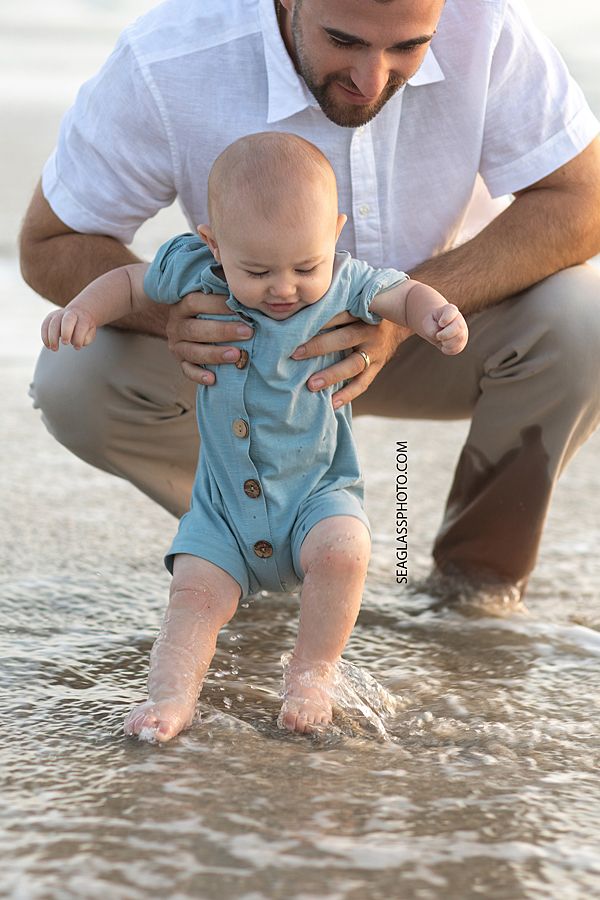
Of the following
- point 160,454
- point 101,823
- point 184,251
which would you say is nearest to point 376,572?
point 160,454

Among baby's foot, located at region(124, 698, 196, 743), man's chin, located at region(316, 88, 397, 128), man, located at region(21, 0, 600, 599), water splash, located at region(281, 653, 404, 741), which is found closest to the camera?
baby's foot, located at region(124, 698, 196, 743)

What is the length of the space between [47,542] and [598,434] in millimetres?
1943

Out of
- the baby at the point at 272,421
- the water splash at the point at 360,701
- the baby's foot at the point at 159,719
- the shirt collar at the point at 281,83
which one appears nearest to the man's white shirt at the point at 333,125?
the shirt collar at the point at 281,83

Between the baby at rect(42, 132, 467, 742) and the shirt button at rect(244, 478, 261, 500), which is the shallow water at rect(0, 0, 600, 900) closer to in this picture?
the baby at rect(42, 132, 467, 742)

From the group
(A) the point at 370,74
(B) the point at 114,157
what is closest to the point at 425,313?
(A) the point at 370,74

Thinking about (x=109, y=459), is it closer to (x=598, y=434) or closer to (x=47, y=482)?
(x=47, y=482)

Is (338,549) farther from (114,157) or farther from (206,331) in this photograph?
(114,157)

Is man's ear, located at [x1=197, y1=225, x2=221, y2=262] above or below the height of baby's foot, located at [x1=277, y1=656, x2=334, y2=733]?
above

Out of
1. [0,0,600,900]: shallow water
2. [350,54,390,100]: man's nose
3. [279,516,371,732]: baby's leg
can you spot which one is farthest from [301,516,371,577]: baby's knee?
[350,54,390,100]: man's nose

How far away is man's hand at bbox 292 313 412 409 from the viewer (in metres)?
2.22

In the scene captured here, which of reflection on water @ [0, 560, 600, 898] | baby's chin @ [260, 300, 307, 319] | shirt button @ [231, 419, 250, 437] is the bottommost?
reflection on water @ [0, 560, 600, 898]

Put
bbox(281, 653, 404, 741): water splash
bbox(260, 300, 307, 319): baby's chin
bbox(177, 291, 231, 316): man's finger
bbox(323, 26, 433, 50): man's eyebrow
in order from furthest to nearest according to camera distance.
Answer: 1. bbox(323, 26, 433, 50): man's eyebrow
2. bbox(177, 291, 231, 316): man's finger
3. bbox(260, 300, 307, 319): baby's chin
4. bbox(281, 653, 404, 741): water splash

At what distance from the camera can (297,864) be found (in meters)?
1.55

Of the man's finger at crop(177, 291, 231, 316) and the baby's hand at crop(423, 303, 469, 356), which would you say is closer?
the baby's hand at crop(423, 303, 469, 356)
